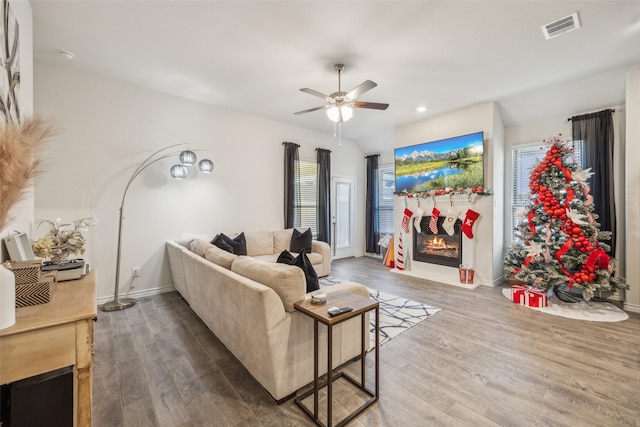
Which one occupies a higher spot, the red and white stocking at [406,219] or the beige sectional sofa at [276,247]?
the red and white stocking at [406,219]

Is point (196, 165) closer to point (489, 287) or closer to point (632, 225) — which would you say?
point (489, 287)

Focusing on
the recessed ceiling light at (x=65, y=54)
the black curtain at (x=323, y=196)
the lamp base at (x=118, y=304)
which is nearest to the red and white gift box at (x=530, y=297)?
the black curtain at (x=323, y=196)

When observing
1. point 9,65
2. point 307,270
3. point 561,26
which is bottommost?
point 307,270

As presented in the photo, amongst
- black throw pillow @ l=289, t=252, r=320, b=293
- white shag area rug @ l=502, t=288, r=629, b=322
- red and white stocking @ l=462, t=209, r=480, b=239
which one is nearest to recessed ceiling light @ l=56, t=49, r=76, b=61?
black throw pillow @ l=289, t=252, r=320, b=293

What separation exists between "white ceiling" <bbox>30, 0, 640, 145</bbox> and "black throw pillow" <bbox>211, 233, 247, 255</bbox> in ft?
7.35

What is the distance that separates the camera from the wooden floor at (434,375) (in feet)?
5.83

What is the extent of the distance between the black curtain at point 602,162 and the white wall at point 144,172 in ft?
16.9

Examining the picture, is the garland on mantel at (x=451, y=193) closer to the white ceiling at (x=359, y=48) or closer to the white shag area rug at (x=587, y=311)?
the white ceiling at (x=359, y=48)

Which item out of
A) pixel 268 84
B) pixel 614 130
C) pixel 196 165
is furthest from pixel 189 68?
pixel 614 130

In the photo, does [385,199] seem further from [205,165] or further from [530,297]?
[205,165]

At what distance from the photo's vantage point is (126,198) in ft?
12.9

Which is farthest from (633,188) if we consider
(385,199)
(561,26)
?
(385,199)

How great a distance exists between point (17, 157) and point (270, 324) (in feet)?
4.73

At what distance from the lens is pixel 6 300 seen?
105cm
